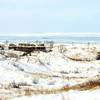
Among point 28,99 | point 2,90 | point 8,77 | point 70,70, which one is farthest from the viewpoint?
point 70,70

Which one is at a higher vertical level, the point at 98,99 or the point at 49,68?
the point at 98,99

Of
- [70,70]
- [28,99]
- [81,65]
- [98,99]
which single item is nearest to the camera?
[98,99]

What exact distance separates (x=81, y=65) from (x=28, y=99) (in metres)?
25.6

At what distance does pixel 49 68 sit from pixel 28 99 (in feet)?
71.0

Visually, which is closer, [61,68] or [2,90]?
[2,90]

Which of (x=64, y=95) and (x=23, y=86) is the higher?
(x=64, y=95)

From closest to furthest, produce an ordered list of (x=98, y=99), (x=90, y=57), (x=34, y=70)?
(x=98, y=99) < (x=34, y=70) < (x=90, y=57)

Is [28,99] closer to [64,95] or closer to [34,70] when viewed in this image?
[64,95]

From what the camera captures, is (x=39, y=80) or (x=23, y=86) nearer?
(x=23, y=86)

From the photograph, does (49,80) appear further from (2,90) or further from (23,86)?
(2,90)

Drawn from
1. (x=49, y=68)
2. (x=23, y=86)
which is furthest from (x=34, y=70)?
(x=23, y=86)

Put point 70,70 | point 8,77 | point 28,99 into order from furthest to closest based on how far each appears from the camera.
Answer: point 70,70 → point 8,77 → point 28,99

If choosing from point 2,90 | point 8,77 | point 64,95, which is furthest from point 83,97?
point 8,77

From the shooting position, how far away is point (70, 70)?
3309 cm
